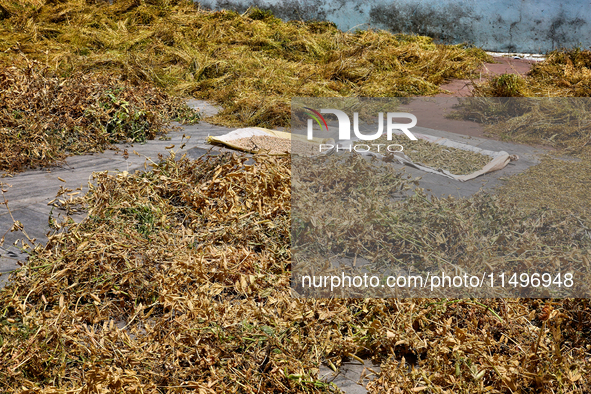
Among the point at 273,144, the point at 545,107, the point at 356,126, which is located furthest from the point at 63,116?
the point at 545,107

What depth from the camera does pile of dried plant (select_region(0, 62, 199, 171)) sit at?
3781 mm

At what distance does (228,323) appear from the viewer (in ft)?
6.25

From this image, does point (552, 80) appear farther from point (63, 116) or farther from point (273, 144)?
point (63, 116)

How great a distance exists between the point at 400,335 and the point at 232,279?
0.81m

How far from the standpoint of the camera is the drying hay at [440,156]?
361 cm

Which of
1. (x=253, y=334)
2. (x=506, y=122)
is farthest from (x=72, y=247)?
(x=506, y=122)

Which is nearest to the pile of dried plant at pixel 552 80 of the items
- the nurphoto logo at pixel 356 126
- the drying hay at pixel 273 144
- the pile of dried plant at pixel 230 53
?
the pile of dried plant at pixel 230 53

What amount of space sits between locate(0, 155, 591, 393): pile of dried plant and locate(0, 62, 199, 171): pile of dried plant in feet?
4.11

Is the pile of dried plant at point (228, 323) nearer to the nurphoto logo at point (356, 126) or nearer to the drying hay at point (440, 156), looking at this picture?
the drying hay at point (440, 156)

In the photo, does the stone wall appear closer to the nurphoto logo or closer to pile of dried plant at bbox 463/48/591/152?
pile of dried plant at bbox 463/48/591/152

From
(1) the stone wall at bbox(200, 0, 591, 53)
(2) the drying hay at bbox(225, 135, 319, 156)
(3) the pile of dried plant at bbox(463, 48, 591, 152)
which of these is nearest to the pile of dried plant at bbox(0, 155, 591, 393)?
(2) the drying hay at bbox(225, 135, 319, 156)

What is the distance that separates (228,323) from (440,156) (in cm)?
242

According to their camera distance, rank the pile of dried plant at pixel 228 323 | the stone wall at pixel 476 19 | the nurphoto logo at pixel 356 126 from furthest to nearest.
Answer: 1. the stone wall at pixel 476 19
2. the nurphoto logo at pixel 356 126
3. the pile of dried plant at pixel 228 323

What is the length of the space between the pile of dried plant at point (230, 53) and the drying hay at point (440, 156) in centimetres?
150
